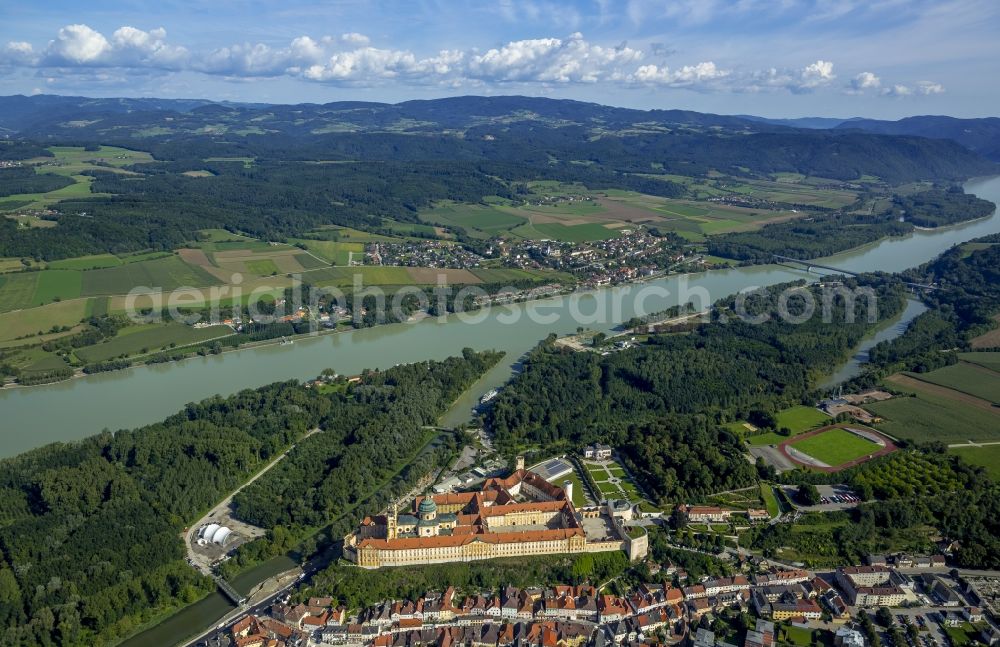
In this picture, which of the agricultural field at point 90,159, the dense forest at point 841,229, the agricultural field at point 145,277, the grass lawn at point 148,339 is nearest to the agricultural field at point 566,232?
the dense forest at point 841,229

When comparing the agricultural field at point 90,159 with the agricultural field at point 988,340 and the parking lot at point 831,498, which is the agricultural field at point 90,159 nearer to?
the parking lot at point 831,498

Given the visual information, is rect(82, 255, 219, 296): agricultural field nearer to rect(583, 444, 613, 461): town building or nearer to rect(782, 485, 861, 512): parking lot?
rect(583, 444, 613, 461): town building

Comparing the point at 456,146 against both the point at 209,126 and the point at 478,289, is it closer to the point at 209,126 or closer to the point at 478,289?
the point at 209,126

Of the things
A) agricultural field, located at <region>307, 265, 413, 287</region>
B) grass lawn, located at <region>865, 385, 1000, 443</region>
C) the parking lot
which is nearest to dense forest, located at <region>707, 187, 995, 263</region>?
agricultural field, located at <region>307, 265, 413, 287</region>

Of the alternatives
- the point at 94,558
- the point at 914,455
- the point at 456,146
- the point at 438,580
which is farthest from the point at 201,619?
the point at 456,146

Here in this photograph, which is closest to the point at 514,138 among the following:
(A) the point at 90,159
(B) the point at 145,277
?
(A) the point at 90,159

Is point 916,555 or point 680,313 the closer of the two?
point 916,555

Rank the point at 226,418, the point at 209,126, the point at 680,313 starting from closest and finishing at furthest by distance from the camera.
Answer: the point at 226,418
the point at 680,313
the point at 209,126
